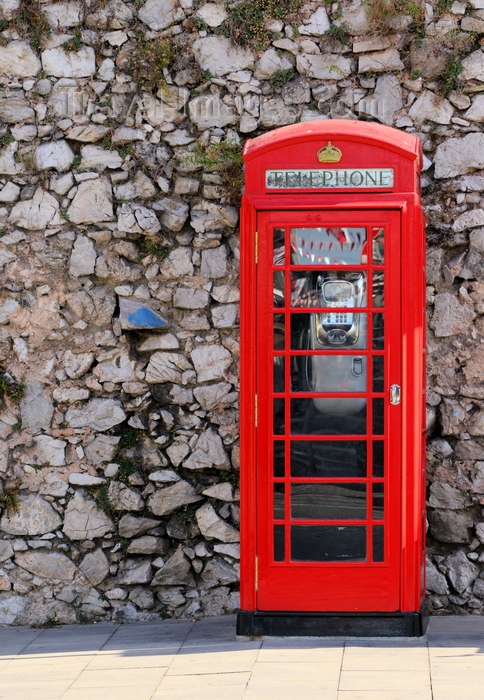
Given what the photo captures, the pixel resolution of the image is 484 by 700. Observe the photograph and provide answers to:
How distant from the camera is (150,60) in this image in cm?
567

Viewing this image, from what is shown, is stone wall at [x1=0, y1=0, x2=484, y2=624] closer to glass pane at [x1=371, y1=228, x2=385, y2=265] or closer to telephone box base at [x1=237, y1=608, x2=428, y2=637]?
telephone box base at [x1=237, y1=608, x2=428, y2=637]

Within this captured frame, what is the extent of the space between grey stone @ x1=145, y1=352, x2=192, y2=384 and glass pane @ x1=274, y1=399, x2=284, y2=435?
3.09 feet

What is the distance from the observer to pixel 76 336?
570 centimetres

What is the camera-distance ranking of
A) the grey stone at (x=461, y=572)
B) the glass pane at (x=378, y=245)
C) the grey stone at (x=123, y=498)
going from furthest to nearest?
the grey stone at (x=123, y=498) < the grey stone at (x=461, y=572) < the glass pane at (x=378, y=245)

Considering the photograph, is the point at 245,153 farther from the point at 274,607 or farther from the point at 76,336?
the point at 274,607

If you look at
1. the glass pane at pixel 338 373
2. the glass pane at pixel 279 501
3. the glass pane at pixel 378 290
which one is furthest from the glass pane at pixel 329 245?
the glass pane at pixel 279 501

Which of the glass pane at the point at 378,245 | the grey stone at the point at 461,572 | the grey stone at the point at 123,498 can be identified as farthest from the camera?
the grey stone at the point at 123,498

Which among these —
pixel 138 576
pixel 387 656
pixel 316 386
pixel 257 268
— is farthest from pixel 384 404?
pixel 138 576

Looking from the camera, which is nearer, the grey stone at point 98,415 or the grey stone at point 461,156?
the grey stone at point 461,156

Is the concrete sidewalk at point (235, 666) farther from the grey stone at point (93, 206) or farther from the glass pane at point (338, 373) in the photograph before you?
the grey stone at point (93, 206)

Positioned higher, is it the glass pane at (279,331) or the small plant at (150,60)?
the small plant at (150,60)

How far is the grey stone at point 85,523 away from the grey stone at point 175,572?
0.43 meters

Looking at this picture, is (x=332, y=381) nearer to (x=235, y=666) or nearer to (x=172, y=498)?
(x=172, y=498)

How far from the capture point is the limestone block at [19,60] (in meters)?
5.74
